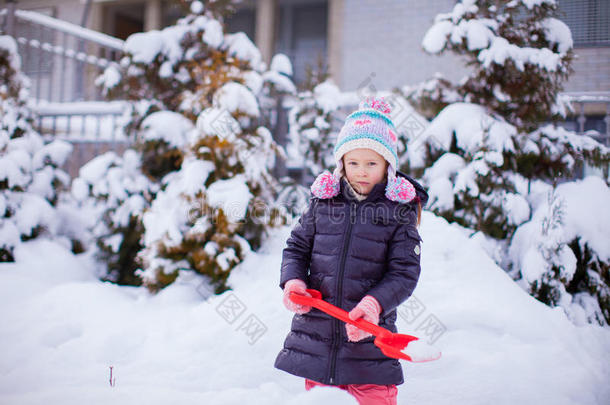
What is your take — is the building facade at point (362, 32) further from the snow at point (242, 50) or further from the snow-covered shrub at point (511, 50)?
the snow at point (242, 50)

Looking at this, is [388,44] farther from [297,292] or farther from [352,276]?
[297,292]

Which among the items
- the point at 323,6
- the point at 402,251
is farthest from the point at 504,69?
the point at 323,6

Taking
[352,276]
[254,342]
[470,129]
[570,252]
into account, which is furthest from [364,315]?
[470,129]

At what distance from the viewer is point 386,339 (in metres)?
1.43

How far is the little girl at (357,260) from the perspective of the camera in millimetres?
1576

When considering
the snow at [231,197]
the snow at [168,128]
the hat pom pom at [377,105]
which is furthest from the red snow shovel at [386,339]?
the snow at [168,128]

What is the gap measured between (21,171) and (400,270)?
4141mm

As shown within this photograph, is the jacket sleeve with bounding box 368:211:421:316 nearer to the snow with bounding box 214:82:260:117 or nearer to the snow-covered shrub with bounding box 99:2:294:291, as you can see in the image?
the snow-covered shrub with bounding box 99:2:294:291

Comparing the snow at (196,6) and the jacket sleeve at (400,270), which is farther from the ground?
the snow at (196,6)

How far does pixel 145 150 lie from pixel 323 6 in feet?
29.2

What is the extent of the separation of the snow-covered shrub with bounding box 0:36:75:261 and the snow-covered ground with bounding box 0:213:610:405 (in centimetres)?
79

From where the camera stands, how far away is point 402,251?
1.60 meters

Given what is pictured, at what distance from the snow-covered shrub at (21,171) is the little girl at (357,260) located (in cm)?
347

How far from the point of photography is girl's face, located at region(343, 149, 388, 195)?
166 centimetres
